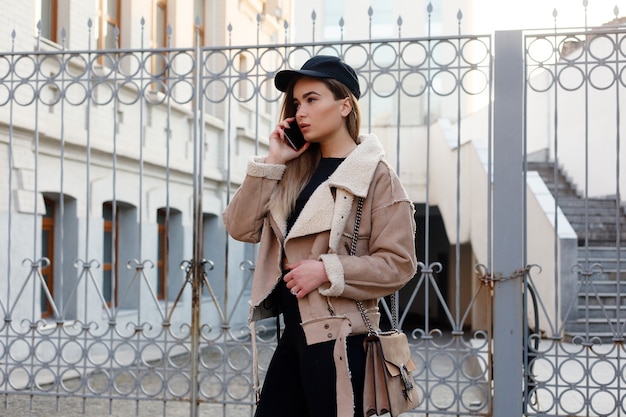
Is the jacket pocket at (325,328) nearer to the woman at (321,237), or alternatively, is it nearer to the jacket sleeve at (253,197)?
the woman at (321,237)

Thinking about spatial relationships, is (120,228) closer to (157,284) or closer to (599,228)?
(157,284)

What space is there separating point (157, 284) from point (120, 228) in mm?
1578

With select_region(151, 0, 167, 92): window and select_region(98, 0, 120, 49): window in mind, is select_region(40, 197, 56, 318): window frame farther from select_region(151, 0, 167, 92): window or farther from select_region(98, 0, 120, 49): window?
select_region(151, 0, 167, 92): window

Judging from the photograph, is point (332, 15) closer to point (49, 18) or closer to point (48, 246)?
point (49, 18)

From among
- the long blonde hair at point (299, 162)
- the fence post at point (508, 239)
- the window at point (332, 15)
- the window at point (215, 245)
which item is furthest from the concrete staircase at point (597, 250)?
the window at point (332, 15)

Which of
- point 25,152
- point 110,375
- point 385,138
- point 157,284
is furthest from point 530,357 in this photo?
point 385,138

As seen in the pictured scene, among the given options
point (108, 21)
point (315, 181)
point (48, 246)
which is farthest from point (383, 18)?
point (315, 181)

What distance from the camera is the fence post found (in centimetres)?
584

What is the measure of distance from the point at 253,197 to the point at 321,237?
1.07 feet

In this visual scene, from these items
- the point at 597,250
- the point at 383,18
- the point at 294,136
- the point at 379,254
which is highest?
the point at 383,18

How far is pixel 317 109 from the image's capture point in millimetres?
3041

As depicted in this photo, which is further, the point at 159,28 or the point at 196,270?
the point at 159,28

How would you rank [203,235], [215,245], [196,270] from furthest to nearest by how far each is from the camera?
[215,245], [203,235], [196,270]

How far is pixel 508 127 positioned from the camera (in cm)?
588
